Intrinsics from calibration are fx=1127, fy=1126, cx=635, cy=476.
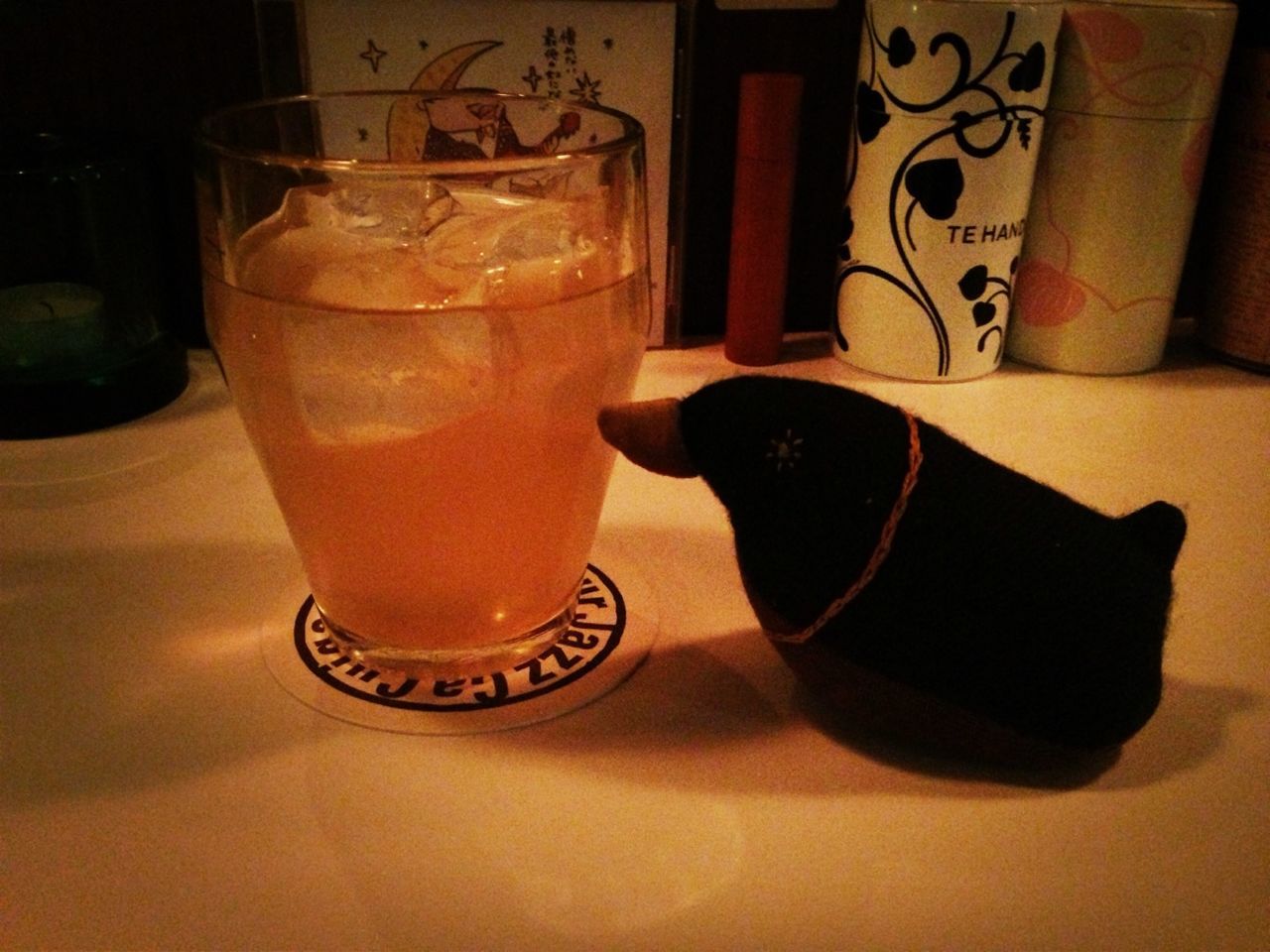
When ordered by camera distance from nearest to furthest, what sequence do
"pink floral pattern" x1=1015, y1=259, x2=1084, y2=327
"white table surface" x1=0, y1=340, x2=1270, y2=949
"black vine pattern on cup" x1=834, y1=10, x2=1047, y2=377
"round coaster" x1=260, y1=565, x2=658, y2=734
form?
"white table surface" x1=0, y1=340, x2=1270, y2=949
"round coaster" x1=260, y1=565, x2=658, y2=734
"black vine pattern on cup" x1=834, y1=10, x2=1047, y2=377
"pink floral pattern" x1=1015, y1=259, x2=1084, y2=327

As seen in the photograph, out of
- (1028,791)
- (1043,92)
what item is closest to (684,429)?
(1028,791)

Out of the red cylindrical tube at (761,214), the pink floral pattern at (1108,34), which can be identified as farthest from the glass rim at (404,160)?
the pink floral pattern at (1108,34)

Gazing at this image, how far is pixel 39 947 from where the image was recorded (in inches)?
15.1

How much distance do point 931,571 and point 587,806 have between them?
17 centimetres

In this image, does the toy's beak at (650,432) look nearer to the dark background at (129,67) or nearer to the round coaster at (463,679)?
the round coaster at (463,679)

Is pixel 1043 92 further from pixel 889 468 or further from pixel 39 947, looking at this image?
pixel 39 947

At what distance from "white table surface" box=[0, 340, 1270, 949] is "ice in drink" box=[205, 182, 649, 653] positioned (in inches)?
2.9

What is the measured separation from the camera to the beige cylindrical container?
0.82 metres

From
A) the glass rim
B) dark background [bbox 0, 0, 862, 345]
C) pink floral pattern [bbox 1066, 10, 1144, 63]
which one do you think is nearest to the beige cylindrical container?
pink floral pattern [bbox 1066, 10, 1144, 63]

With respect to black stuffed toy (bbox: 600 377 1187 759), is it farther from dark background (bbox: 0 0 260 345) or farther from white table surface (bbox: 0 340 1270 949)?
dark background (bbox: 0 0 260 345)

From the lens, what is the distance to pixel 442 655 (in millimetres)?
523

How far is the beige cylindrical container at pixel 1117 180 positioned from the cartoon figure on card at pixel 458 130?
48cm

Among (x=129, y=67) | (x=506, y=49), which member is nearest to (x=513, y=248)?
(x=506, y=49)

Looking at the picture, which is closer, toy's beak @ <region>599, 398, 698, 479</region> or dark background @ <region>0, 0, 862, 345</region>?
toy's beak @ <region>599, 398, 698, 479</region>
